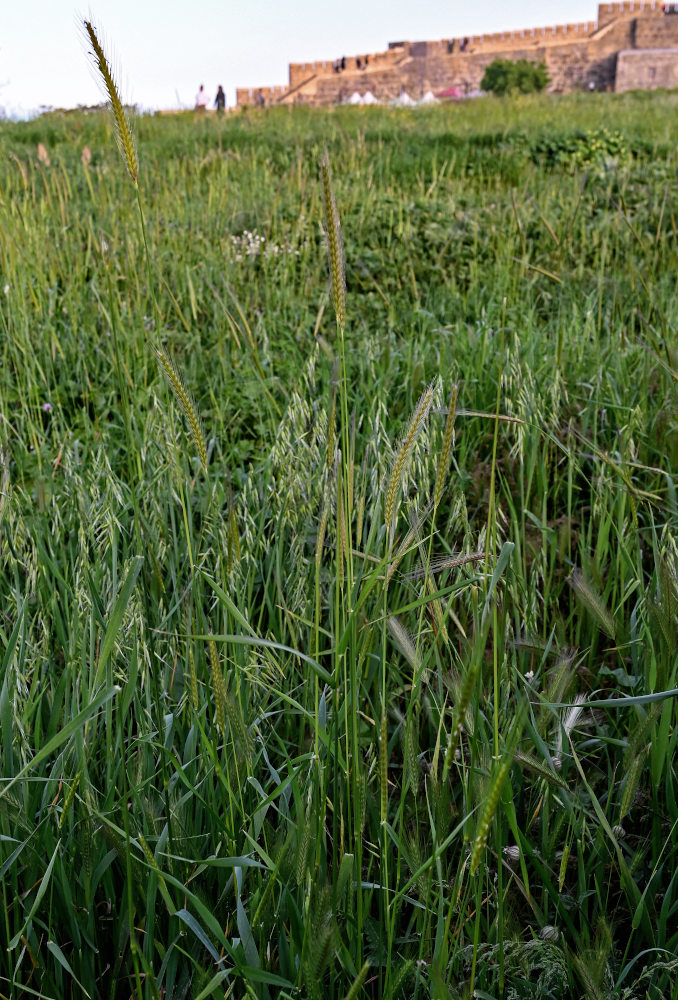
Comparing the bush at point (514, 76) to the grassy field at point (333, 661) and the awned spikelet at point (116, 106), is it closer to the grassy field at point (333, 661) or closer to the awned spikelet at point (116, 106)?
the grassy field at point (333, 661)

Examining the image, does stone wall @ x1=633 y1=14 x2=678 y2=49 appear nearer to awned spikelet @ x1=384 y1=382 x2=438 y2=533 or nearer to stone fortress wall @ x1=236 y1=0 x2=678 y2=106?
stone fortress wall @ x1=236 y1=0 x2=678 y2=106

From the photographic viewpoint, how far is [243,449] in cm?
213

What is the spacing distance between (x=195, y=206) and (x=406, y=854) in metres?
4.38

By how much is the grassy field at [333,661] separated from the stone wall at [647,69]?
36.3 meters

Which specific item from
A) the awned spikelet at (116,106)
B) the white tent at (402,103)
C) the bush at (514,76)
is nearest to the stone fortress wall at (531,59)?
the bush at (514,76)

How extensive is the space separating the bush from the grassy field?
28228 mm

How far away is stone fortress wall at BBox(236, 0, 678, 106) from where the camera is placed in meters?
33.7

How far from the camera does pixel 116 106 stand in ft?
3.03

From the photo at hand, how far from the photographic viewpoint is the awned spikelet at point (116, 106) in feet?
2.88

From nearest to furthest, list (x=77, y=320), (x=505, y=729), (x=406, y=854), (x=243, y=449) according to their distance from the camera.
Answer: (x=406, y=854) → (x=505, y=729) → (x=243, y=449) → (x=77, y=320)

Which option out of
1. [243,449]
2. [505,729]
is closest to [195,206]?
[243,449]

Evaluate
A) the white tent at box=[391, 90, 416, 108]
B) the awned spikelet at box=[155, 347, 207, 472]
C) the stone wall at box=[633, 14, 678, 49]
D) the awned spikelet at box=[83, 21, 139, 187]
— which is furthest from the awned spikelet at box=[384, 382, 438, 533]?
the stone wall at box=[633, 14, 678, 49]

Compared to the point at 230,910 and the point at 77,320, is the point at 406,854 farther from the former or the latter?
the point at 77,320

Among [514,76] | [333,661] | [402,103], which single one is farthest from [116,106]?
[514,76]
